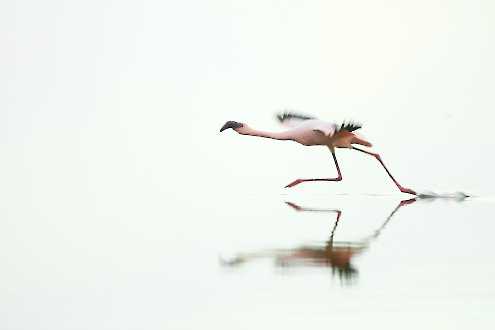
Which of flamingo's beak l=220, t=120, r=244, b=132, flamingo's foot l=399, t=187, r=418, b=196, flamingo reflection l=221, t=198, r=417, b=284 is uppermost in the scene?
flamingo's beak l=220, t=120, r=244, b=132

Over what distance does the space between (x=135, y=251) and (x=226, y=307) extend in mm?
3680

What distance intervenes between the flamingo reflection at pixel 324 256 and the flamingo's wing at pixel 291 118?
7.40 m

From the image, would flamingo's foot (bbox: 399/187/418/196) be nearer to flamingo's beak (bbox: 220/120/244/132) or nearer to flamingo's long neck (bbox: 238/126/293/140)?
flamingo's long neck (bbox: 238/126/293/140)

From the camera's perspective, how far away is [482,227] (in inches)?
607

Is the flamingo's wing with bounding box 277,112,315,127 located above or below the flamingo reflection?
above

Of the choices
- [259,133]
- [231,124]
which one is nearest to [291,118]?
[259,133]

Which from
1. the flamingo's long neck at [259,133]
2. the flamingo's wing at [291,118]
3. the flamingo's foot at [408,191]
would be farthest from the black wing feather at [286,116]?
the flamingo's foot at [408,191]

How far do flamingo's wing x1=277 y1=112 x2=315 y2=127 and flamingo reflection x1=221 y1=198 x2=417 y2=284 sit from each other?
740 cm

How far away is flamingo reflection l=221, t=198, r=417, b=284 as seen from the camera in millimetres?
11337

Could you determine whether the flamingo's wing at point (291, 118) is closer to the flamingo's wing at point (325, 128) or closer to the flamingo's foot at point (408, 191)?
the flamingo's wing at point (325, 128)

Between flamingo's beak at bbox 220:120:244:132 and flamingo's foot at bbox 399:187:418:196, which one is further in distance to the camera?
flamingo's foot at bbox 399:187:418:196

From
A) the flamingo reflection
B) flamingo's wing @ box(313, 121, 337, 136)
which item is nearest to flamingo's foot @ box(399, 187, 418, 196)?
flamingo's wing @ box(313, 121, 337, 136)

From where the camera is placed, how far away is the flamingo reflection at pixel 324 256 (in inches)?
446

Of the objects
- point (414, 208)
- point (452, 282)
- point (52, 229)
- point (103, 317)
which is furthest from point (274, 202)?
point (103, 317)
